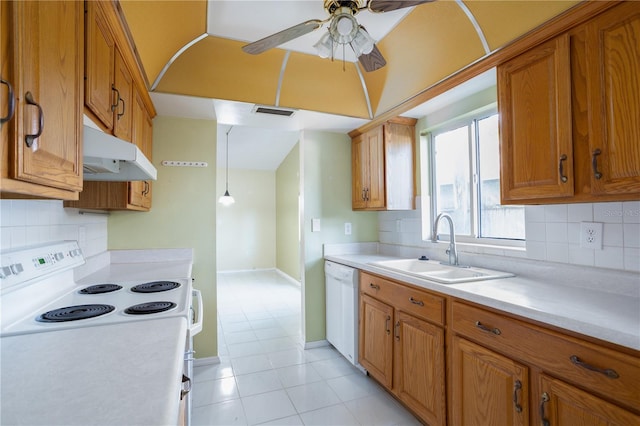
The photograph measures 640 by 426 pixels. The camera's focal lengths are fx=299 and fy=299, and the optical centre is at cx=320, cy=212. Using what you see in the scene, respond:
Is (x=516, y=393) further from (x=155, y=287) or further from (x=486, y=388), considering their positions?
(x=155, y=287)

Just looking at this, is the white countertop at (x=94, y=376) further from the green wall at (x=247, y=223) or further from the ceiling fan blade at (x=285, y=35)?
the green wall at (x=247, y=223)

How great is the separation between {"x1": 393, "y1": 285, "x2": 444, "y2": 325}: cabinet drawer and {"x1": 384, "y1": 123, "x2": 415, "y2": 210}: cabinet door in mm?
950

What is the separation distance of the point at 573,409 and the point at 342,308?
1.79 metres

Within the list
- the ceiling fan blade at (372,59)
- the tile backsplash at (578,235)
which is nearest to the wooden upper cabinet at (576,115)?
the tile backsplash at (578,235)

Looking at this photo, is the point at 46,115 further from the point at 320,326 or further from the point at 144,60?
the point at 320,326

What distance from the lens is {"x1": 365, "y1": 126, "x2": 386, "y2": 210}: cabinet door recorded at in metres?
2.73

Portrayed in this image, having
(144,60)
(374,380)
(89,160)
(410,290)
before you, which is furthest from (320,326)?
(144,60)

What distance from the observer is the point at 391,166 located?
8.93 feet

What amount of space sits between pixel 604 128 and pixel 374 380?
2170 mm

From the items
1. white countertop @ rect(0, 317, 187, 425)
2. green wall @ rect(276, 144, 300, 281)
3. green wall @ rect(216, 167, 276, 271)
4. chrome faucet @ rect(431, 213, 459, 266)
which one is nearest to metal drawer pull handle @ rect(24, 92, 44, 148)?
white countertop @ rect(0, 317, 187, 425)

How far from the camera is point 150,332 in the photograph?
3.34 feet

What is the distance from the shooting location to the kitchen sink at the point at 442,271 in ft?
5.58

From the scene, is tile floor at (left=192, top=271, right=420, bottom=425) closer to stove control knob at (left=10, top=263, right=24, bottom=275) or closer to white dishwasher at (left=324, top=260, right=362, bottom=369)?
white dishwasher at (left=324, top=260, right=362, bottom=369)

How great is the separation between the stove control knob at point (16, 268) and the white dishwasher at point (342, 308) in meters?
2.00
